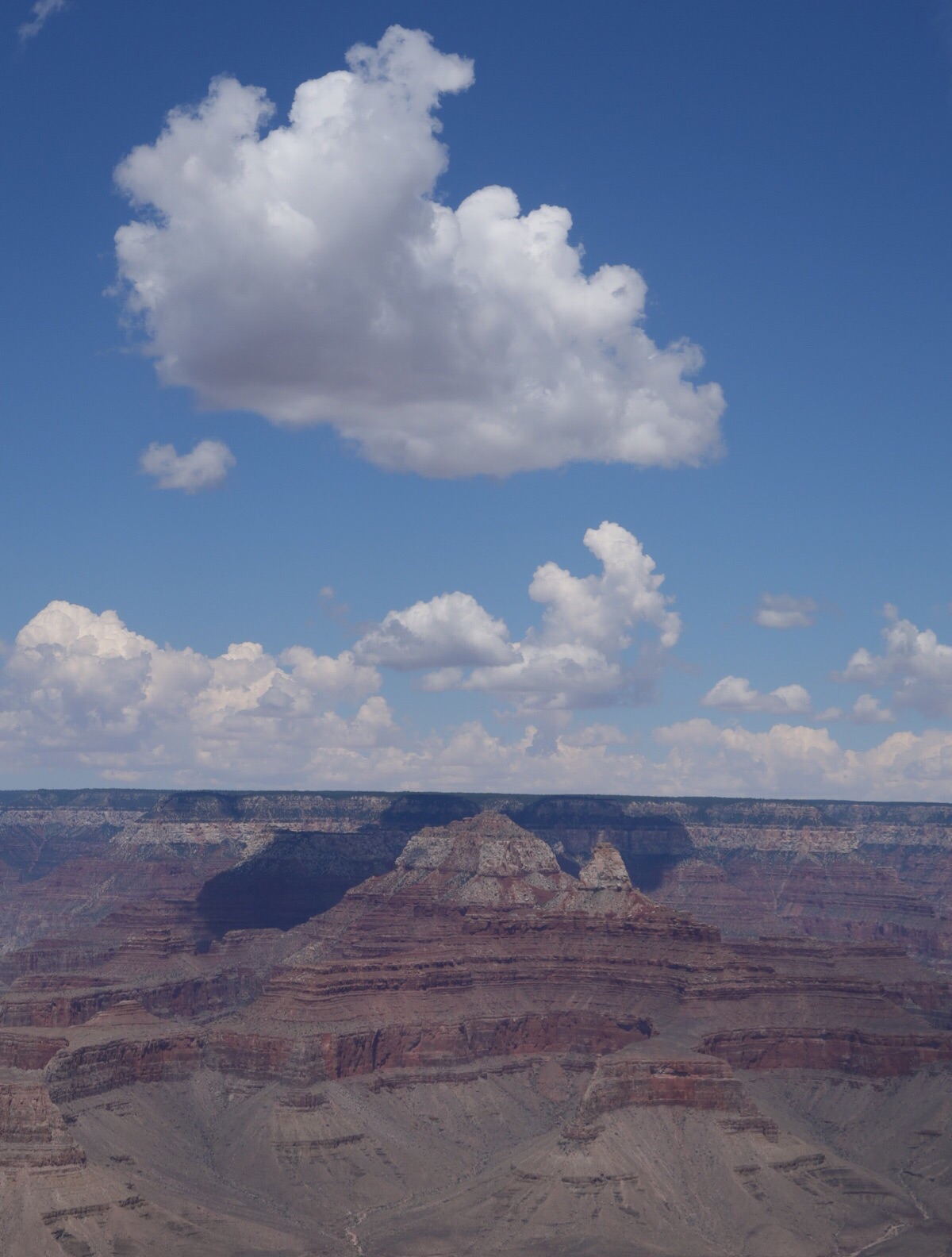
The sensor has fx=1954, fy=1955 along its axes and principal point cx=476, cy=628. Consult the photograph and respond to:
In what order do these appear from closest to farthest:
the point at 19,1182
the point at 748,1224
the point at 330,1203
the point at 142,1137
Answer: the point at 19,1182 → the point at 748,1224 → the point at 330,1203 → the point at 142,1137

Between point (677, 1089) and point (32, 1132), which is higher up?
point (677, 1089)

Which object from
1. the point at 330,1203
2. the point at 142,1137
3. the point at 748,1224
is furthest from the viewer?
the point at 142,1137

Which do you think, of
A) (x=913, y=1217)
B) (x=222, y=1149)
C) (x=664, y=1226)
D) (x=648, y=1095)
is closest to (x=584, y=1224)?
(x=664, y=1226)

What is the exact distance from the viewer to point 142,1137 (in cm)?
19862

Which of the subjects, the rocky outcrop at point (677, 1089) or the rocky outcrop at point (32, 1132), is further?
the rocky outcrop at point (677, 1089)

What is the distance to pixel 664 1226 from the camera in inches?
6634

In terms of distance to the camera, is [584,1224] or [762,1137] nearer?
[584,1224]

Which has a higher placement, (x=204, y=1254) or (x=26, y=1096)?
(x=26, y=1096)

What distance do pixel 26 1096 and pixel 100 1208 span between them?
1317cm

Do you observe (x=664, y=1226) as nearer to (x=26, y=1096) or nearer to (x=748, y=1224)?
(x=748, y=1224)

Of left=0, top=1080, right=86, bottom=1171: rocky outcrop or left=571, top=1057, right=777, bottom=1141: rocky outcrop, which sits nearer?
left=0, top=1080, right=86, bottom=1171: rocky outcrop

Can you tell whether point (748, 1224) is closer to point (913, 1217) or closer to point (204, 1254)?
point (913, 1217)

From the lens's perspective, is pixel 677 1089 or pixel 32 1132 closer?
pixel 32 1132

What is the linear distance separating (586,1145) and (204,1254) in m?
36.1
